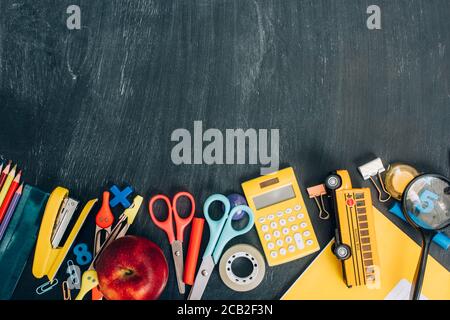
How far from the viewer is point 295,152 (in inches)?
42.8

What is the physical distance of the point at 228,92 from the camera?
43.0 inches

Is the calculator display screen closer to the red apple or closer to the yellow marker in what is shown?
the red apple

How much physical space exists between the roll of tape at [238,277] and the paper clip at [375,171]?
0.23 m

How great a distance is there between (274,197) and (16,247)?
1.52 ft

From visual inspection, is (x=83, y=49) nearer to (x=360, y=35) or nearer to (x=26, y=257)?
(x=26, y=257)

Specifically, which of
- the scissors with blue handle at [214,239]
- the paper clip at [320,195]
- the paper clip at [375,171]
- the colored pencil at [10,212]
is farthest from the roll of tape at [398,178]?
the colored pencil at [10,212]

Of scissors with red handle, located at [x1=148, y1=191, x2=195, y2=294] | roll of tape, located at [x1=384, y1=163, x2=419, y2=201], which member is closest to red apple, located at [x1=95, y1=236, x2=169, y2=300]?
scissors with red handle, located at [x1=148, y1=191, x2=195, y2=294]

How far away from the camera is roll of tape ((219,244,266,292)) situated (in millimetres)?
1062

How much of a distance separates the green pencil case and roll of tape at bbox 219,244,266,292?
34 cm

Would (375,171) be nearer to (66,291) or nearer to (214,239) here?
(214,239)

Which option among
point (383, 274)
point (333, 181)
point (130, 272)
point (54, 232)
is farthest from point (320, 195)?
point (54, 232)

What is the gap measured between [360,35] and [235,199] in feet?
1.22

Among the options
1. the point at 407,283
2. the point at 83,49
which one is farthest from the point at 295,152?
the point at 83,49
